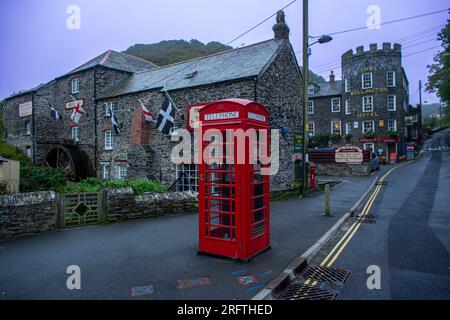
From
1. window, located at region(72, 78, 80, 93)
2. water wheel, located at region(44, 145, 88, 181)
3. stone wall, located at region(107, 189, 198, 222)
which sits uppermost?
window, located at region(72, 78, 80, 93)

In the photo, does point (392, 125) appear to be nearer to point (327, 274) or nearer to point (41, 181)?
point (327, 274)

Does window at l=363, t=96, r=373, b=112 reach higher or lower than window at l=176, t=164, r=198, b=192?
higher

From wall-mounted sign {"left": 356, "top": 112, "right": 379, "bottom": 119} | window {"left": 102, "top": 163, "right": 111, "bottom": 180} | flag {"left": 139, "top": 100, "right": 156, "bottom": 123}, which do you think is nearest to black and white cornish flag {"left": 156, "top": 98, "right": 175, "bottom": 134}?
flag {"left": 139, "top": 100, "right": 156, "bottom": 123}

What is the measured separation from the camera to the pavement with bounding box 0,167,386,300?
4.30 meters

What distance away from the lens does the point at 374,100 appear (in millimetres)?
34625

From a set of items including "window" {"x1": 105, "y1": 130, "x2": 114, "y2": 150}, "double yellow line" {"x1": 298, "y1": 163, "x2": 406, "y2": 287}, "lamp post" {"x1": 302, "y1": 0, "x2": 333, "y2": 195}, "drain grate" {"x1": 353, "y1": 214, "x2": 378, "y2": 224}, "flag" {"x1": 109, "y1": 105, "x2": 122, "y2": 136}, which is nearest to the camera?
"double yellow line" {"x1": 298, "y1": 163, "x2": 406, "y2": 287}

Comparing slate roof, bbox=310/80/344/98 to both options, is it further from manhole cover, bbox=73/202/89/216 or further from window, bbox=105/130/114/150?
manhole cover, bbox=73/202/89/216

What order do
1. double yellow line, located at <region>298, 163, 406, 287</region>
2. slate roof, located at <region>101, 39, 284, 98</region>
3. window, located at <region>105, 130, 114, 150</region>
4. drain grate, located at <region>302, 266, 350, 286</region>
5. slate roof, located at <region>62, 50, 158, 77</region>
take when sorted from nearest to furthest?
drain grate, located at <region>302, 266, 350, 286</region>
double yellow line, located at <region>298, 163, 406, 287</region>
slate roof, located at <region>101, 39, 284, 98</region>
window, located at <region>105, 130, 114, 150</region>
slate roof, located at <region>62, 50, 158, 77</region>

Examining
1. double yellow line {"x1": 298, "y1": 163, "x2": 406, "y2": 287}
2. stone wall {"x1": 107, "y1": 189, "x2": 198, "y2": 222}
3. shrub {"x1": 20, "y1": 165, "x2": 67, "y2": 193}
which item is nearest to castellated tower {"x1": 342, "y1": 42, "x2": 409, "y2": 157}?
double yellow line {"x1": 298, "y1": 163, "x2": 406, "y2": 287}

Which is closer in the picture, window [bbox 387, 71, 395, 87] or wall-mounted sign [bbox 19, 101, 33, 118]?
wall-mounted sign [bbox 19, 101, 33, 118]

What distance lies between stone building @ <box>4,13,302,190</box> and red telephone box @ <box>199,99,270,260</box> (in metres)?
8.35
